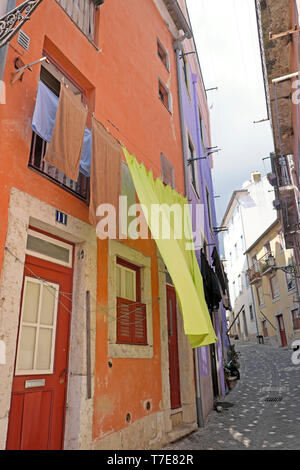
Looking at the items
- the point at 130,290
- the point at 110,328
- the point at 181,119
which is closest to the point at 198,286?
the point at 130,290

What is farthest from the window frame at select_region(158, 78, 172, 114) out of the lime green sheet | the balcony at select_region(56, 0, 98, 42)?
the lime green sheet

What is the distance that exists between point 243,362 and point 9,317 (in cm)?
1811

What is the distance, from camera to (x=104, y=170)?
16.0 ft

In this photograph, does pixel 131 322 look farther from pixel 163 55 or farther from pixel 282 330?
pixel 282 330

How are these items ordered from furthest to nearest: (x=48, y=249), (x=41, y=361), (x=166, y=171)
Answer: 1. (x=166, y=171)
2. (x=48, y=249)
3. (x=41, y=361)

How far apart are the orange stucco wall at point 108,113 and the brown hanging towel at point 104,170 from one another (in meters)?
0.45

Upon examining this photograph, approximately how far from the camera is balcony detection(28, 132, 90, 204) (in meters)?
4.43

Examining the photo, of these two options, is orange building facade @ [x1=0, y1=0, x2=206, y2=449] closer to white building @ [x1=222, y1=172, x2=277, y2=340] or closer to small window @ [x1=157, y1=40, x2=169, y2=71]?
small window @ [x1=157, y1=40, x2=169, y2=71]

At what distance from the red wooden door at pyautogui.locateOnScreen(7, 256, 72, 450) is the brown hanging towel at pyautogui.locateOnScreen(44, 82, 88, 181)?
1242 mm

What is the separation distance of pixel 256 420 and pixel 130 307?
13.5ft

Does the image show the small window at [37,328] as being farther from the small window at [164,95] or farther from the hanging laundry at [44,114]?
the small window at [164,95]

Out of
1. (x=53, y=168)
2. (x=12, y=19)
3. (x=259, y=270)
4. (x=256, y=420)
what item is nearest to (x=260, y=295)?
(x=259, y=270)

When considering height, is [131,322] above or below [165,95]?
below
